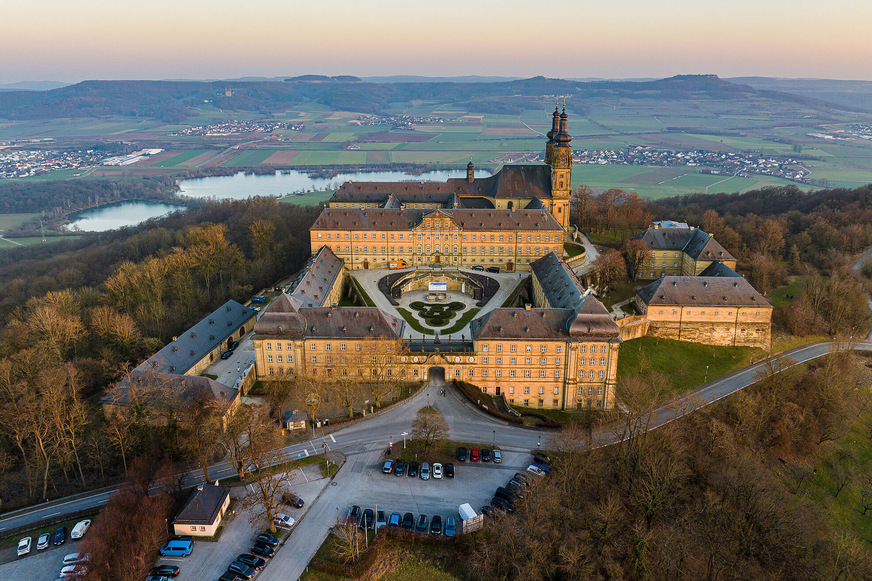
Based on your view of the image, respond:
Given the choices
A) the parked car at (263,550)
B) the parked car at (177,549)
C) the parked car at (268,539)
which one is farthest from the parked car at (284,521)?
the parked car at (177,549)

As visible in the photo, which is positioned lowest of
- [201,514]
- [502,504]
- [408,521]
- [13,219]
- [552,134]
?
[408,521]

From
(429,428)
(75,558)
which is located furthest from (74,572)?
(429,428)

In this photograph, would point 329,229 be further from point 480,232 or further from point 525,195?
point 525,195

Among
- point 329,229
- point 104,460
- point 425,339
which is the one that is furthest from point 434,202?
point 104,460

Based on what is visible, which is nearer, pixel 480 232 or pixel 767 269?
pixel 767 269

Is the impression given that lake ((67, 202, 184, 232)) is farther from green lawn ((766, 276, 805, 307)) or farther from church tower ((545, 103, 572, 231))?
green lawn ((766, 276, 805, 307))

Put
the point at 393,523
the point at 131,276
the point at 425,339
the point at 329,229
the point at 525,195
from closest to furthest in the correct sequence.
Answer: the point at 393,523 → the point at 425,339 → the point at 131,276 → the point at 329,229 → the point at 525,195

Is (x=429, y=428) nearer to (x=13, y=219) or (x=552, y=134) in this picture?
(x=552, y=134)
